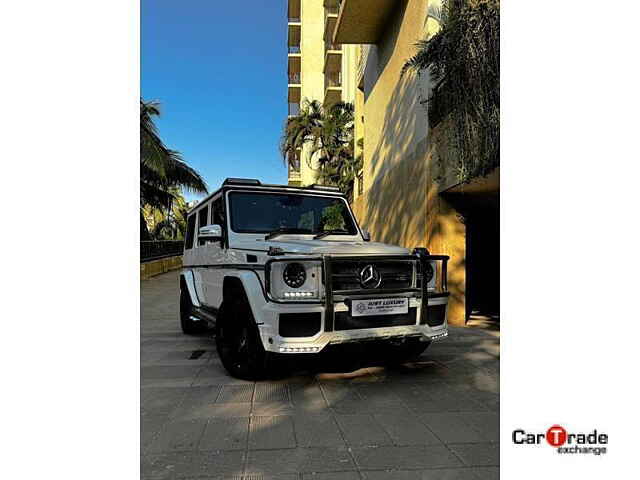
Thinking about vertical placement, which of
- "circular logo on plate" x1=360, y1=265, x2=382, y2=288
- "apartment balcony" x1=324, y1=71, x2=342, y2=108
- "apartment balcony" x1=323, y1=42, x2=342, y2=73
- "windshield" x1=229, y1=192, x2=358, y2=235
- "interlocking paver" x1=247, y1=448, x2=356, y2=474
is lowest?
"interlocking paver" x1=247, y1=448, x2=356, y2=474

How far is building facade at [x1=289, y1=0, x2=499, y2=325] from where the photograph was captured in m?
7.31

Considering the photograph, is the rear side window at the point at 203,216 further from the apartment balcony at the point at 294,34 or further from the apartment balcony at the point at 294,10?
the apartment balcony at the point at 294,10

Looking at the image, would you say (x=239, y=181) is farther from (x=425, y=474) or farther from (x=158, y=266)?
(x=158, y=266)

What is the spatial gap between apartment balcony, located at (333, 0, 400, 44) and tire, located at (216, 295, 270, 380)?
8.75m

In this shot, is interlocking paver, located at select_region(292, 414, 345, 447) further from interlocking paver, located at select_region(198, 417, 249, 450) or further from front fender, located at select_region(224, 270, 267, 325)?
front fender, located at select_region(224, 270, 267, 325)

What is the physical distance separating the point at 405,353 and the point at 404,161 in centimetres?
516

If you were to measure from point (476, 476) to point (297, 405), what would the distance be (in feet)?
5.19

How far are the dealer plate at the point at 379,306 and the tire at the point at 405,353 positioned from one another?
1158mm

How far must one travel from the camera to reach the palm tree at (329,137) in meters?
21.1

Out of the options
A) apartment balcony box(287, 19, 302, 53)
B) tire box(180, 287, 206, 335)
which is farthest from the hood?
apartment balcony box(287, 19, 302, 53)

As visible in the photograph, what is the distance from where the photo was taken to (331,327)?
3.62m

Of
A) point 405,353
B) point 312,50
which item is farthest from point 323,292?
point 312,50

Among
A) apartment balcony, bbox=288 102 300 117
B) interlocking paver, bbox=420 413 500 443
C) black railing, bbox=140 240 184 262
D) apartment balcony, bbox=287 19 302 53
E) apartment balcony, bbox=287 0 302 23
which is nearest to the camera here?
interlocking paver, bbox=420 413 500 443
